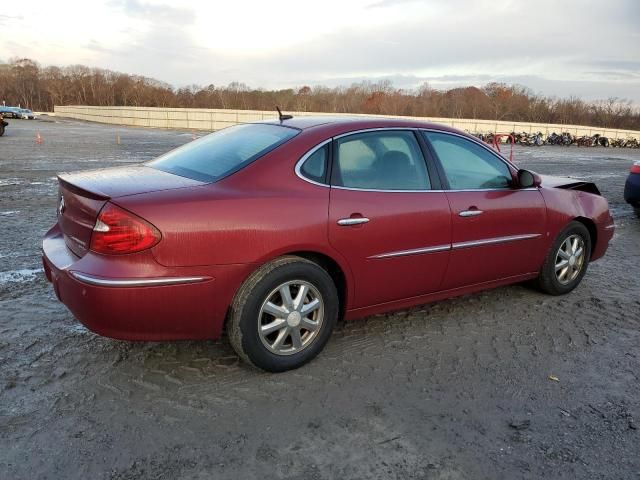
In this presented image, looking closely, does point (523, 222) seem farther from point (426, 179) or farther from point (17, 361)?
point (17, 361)

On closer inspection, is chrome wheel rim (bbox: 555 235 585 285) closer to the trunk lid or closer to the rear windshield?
the rear windshield

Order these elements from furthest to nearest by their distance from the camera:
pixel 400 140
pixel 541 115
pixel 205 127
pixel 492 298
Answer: pixel 541 115
pixel 205 127
pixel 492 298
pixel 400 140

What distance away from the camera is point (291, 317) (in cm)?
330

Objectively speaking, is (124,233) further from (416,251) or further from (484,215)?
(484,215)

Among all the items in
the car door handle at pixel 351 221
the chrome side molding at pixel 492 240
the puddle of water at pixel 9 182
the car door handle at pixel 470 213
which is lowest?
the puddle of water at pixel 9 182

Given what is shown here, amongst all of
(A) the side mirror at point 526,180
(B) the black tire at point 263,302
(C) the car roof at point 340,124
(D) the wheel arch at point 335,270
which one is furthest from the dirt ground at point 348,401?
(C) the car roof at point 340,124

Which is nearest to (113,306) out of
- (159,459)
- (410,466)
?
(159,459)

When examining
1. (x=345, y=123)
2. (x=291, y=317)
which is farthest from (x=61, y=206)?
(x=345, y=123)

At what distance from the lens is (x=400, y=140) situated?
3.91m

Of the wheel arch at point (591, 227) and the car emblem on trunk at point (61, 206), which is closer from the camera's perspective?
the car emblem on trunk at point (61, 206)

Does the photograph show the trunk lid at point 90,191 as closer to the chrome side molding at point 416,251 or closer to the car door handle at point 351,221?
the car door handle at point 351,221

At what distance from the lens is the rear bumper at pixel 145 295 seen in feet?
9.30

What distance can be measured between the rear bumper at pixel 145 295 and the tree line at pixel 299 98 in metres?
64.1

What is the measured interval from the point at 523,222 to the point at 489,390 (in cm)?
171
